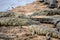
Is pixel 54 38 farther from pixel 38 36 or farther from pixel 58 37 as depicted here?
pixel 38 36

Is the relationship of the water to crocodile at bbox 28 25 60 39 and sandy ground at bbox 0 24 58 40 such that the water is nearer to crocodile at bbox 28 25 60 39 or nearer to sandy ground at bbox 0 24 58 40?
sandy ground at bbox 0 24 58 40

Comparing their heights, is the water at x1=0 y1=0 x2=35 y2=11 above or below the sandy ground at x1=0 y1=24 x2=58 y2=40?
above

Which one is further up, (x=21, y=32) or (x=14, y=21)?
(x=14, y=21)

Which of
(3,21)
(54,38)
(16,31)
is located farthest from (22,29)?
(54,38)

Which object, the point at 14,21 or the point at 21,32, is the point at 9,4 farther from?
the point at 21,32

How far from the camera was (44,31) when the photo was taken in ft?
16.2

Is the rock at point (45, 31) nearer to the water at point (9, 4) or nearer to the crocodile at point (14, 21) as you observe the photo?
the crocodile at point (14, 21)

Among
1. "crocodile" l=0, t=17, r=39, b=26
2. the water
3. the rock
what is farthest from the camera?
the water

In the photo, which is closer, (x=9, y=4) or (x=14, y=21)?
(x=14, y=21)

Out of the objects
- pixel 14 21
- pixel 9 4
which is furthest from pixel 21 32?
pixel 9 4

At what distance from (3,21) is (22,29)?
780mm

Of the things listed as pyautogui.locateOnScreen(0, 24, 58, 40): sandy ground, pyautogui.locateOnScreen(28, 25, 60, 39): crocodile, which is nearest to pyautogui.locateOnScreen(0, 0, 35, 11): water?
pyautogui.locateOnScreen(0, 24, 58, 40): sandy ground

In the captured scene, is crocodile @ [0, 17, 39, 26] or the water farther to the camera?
the water

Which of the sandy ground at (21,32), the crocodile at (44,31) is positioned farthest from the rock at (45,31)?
the sandy ground at (21,32)
